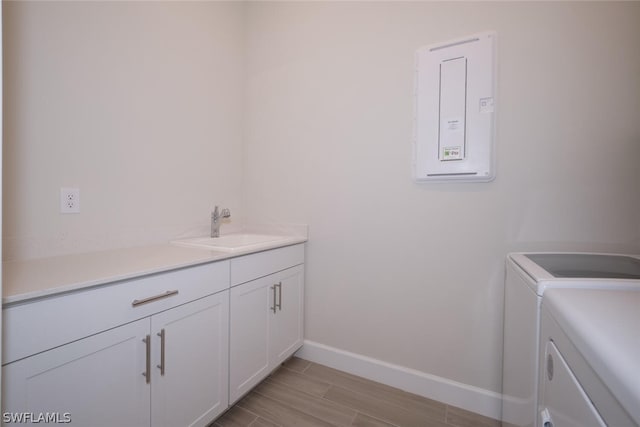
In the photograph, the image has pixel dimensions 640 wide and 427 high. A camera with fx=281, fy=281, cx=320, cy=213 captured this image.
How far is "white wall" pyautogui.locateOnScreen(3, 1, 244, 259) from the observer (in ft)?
3.81

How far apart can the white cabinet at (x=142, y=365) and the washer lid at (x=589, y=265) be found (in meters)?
1.41

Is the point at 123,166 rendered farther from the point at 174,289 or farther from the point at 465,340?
the point at 465,340

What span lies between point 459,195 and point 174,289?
1.48m

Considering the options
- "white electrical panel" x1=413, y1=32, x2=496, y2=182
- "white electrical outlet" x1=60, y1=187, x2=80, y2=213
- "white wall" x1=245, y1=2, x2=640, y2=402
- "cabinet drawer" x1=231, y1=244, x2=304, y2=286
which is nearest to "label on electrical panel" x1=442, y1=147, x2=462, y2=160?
"white electrical panel" x1=413, y1=32, x2=496, y2=182

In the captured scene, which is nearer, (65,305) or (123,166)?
(65,305)

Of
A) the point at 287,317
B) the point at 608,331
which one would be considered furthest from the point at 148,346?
the point at 608,331

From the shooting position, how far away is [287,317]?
1836 mm

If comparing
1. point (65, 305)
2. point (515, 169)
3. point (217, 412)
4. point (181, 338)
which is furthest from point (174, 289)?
point (515, 169)

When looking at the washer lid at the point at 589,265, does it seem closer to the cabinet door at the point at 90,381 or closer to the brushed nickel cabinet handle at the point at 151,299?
the brushed nickel cabinet handle at the point at 151,299

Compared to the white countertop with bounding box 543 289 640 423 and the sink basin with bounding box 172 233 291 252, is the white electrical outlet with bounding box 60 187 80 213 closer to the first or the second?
the sink basin with bounding box 172 233 291 252

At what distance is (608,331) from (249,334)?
1424 mm

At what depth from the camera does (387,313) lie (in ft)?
5.79

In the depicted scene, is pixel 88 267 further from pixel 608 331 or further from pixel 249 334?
pixel 608 331

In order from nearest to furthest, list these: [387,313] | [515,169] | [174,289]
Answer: [174,289], [515,169], [387,313]
